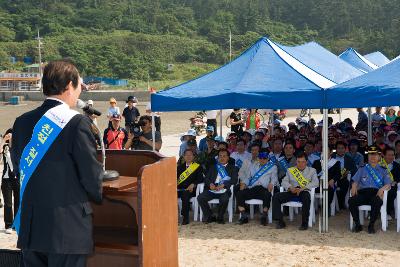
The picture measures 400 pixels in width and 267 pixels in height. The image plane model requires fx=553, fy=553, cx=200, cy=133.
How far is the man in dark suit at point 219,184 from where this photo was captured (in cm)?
761

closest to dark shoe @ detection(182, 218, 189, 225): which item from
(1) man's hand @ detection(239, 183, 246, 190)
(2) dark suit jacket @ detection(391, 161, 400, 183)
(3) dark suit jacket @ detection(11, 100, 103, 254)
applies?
(1) man's hand @ detection(239, 183, 246, 190)

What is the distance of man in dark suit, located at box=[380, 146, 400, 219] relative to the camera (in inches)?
278

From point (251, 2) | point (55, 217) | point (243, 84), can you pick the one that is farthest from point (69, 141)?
point (251, 2)

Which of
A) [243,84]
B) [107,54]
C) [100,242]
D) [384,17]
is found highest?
[384,17]

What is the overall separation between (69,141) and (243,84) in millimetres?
5154

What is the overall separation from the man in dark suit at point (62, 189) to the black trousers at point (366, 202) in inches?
193

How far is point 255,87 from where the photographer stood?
743 centimetres

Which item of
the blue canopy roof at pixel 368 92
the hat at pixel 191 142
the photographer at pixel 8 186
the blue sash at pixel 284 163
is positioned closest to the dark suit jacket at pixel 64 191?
the photographer at pixel 8 186

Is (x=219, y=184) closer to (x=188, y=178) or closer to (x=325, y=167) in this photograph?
(x=188, y=178)

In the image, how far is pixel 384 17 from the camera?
13125 cm

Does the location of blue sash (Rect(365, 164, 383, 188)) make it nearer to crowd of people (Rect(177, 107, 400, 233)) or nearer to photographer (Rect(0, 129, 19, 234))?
crowd of people (Rect(177, 107, 400, 233))

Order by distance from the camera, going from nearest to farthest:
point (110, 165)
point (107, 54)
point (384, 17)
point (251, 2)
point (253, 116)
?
point (110, 165), point (253, 116), point (107, 54), point (384, 17), point (251, 2)

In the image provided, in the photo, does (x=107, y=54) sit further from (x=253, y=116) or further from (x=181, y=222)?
(x=181, y=222)

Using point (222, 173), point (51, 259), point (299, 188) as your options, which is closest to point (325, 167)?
point (299, 188)
